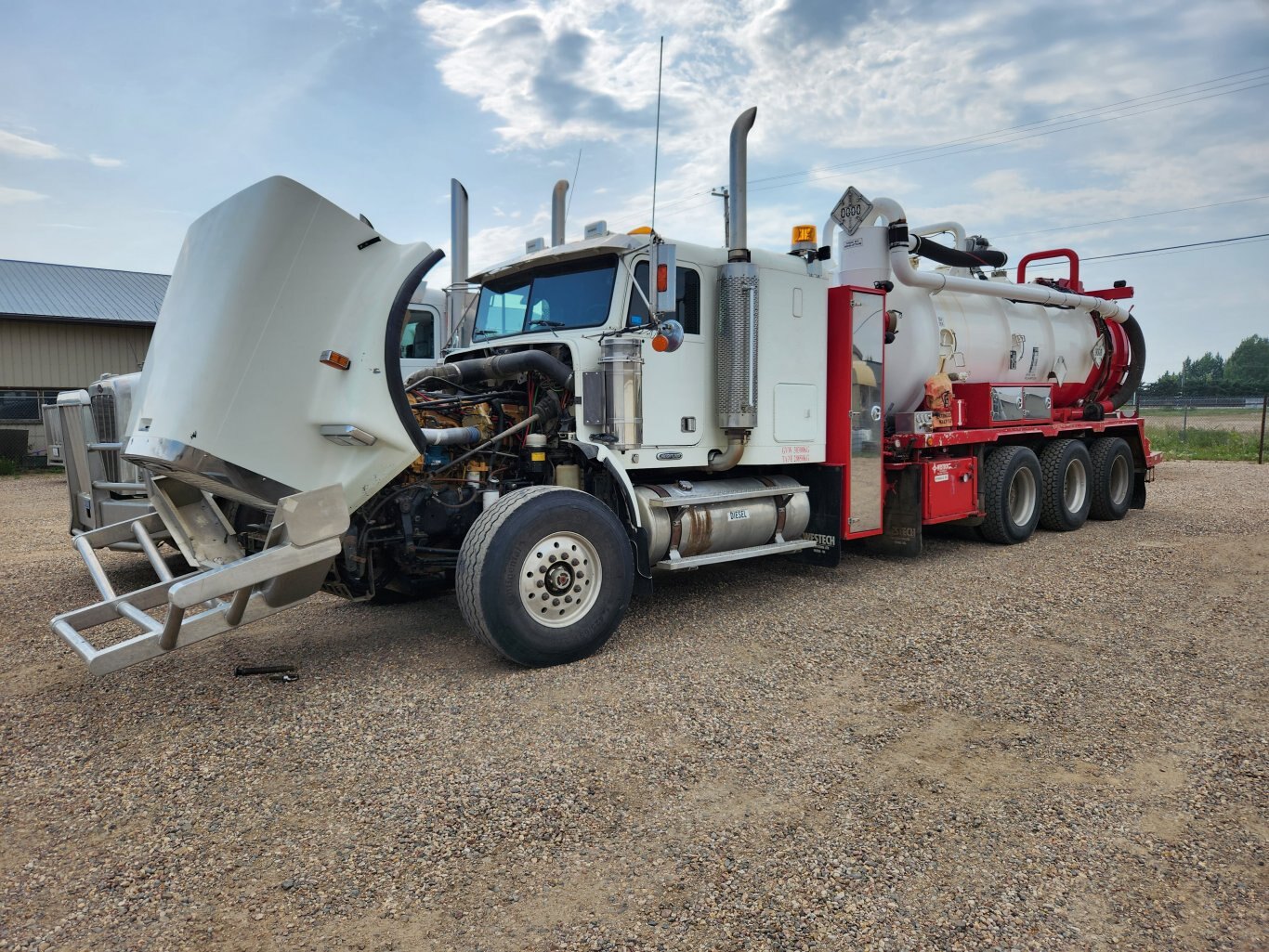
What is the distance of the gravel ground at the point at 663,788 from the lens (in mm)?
2648

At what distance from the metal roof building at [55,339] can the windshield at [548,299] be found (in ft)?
62.3

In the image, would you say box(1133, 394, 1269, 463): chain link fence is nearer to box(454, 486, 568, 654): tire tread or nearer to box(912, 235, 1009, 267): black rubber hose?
box(912, 235, 1009, 267): black rubber hose

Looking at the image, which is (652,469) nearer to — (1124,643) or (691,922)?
(1124,643)

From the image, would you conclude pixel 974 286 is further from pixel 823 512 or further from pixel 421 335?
pixel 421 335

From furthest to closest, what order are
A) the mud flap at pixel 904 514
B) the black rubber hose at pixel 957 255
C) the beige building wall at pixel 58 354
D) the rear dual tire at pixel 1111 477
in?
the beige building wall at pixel 58 354
the rear dual tire at pixel 1111 477
the black rubber hose at pixel 957 255
the mud flap at pixel 904 514

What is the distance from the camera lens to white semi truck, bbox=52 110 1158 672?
4.41m

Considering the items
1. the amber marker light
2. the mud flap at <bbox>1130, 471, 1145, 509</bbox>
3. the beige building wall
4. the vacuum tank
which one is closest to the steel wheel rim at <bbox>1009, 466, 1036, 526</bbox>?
the vacuum tank

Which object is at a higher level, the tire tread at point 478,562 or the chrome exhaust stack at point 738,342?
the chrome exhaust stack at point 738,342

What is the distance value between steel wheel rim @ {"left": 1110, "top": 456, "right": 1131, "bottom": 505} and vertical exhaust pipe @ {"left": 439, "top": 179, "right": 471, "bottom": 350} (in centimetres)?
904

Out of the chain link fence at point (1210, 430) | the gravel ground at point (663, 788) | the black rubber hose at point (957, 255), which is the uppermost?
the black rubber hose at point (957, 255)

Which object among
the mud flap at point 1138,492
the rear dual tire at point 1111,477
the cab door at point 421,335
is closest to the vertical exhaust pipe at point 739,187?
the cab door at point 421,335

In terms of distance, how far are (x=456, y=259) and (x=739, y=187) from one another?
2427 millimetres

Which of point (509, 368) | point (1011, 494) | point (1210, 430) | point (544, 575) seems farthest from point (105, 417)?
point (1210, 430)

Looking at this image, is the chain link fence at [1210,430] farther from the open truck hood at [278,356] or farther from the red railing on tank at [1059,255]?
the open truck hood at [278,356]
